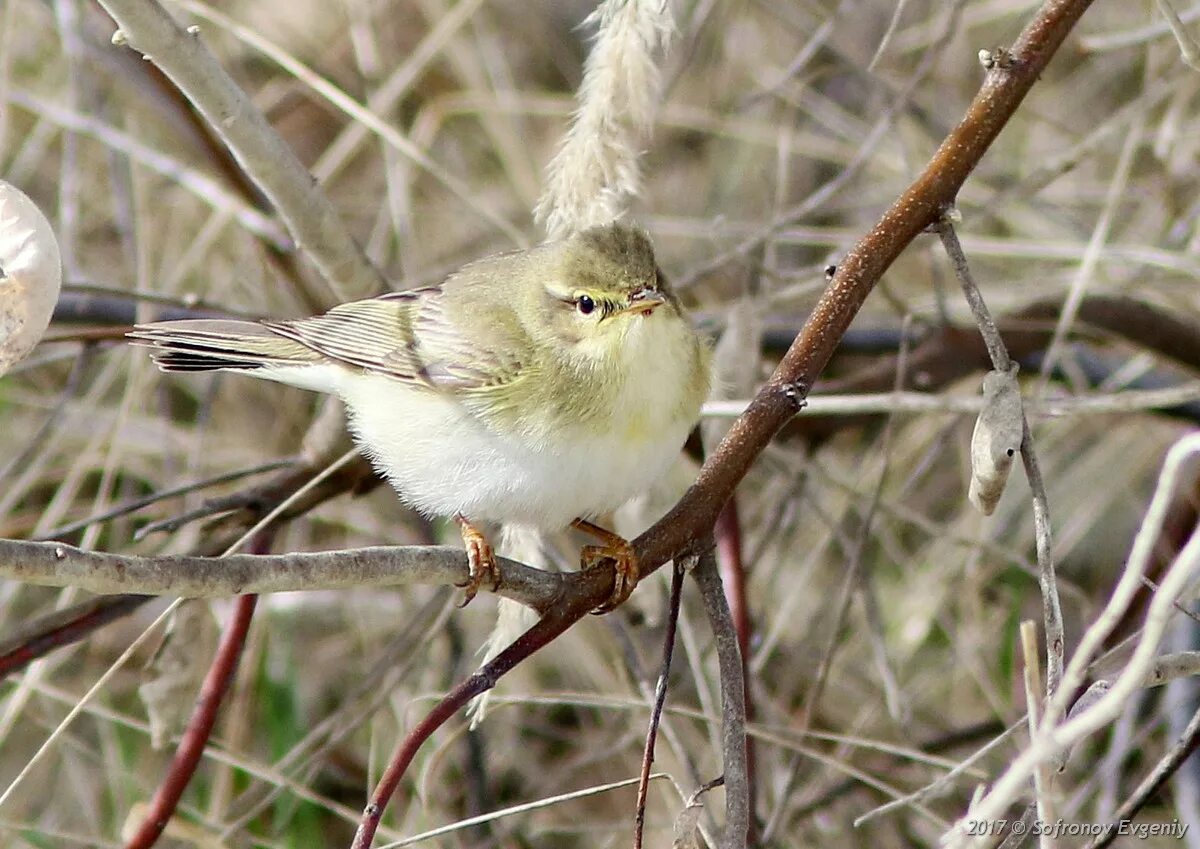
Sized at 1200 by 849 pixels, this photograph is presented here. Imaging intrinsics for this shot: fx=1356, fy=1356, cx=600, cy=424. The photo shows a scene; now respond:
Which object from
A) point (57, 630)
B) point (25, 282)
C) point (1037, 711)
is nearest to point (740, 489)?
point (57, 630)

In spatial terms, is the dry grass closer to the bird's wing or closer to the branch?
the bird's wing

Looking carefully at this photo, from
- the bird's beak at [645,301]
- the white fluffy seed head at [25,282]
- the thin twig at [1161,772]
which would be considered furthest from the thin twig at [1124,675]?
the bird's beak at [645,301]

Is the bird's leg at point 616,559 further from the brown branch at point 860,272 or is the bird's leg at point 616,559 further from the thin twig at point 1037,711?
the thin twig at point 1037,711

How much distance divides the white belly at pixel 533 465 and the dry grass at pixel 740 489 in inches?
19.9

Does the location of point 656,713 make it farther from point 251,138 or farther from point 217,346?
point 217,346

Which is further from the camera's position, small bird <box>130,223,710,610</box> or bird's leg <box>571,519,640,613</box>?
small bird <box>130,223,710,610</box>

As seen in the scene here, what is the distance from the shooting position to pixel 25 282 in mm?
1575

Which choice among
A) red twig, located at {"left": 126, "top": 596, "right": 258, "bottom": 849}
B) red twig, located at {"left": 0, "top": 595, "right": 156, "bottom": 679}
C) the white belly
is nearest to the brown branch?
the white belly

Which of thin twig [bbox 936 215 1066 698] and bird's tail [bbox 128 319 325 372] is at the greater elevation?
bird's tail [bbox 128 319 325 372]

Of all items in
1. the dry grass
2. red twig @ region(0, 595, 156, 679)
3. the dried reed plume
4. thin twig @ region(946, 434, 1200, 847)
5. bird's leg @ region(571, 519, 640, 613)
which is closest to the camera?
thin twig @ region(946, 434, 1200, 847)

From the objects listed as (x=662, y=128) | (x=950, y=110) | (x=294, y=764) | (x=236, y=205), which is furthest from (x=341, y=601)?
(x=950, y=110)

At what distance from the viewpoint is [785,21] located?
5.27 meters

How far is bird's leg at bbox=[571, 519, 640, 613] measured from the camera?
92.0 inches

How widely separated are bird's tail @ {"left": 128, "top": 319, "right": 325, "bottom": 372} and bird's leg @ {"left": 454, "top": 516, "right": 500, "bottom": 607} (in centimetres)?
82
